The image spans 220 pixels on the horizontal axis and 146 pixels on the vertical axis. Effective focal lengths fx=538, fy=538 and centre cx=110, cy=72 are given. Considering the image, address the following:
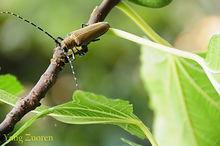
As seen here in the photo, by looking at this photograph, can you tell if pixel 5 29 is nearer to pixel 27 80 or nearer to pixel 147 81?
pixel 27 80

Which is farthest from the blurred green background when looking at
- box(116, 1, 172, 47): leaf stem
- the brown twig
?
the brown twig

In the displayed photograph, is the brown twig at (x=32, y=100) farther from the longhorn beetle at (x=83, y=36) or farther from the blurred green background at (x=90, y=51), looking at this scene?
the blurred green background at (x=90, y=51)

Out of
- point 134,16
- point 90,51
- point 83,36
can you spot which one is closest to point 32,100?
point 83,36

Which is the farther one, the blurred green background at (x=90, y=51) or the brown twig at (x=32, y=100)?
the blurred green background at (x=90, y=51)

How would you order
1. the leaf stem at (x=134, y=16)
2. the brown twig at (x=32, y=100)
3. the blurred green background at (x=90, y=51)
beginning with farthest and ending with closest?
1. the blurred green background at (x=90, y=51)
2. the leaf stem at (x=134, y=16)
3. the brown twig at (x=32, y=100)

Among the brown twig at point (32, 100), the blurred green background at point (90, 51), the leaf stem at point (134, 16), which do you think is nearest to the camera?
the brown twig at point (32, 100)

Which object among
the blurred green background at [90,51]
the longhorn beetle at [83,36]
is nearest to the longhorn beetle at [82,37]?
the longhorn beetle at [83,36]

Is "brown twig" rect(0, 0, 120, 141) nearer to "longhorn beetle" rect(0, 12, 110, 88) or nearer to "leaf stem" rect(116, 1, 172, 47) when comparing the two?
"longhorn beetle" rect(0, 12, 110, 88)

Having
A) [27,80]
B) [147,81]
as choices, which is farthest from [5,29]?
[147,81]

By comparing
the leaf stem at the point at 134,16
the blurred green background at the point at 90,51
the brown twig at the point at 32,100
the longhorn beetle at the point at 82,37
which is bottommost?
the brown twig at the point at 32,100
